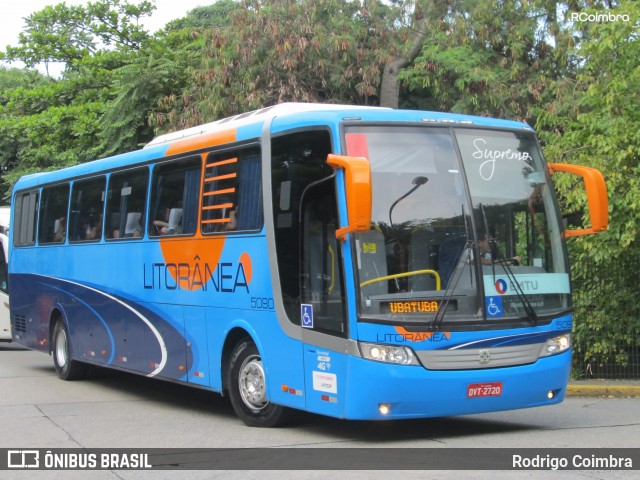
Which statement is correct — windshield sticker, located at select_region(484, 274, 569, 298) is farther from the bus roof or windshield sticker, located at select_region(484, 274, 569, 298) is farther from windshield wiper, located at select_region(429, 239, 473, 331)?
the bus roof

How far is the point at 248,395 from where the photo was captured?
10.6m

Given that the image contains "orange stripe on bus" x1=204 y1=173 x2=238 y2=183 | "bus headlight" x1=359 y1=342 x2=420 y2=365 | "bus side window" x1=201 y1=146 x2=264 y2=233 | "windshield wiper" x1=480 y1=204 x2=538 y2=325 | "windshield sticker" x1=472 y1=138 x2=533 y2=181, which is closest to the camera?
"bus headlight" x1=359 y1=342 x2=420 y2=365

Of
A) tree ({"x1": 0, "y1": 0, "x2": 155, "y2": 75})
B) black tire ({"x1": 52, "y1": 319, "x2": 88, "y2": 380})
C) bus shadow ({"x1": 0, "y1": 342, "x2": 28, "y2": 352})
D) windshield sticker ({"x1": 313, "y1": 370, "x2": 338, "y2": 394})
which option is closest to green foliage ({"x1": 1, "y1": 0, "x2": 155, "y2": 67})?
tree ({"x1": 0, "y1": 0, "x2": 155, "y2": 75})

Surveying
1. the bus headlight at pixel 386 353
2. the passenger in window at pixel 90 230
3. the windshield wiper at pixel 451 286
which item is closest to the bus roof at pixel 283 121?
the passenger in window at pixel 90 230

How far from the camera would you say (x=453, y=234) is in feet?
29.7

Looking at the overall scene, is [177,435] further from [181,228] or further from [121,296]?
[121,296]

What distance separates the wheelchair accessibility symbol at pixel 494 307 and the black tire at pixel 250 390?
251cm

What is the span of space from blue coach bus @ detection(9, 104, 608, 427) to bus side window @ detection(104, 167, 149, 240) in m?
1.35

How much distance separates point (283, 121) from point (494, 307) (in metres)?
2.94

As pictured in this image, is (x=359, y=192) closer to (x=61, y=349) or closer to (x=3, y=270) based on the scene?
(x=61, y=349)

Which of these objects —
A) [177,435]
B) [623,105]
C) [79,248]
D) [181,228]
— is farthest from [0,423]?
[623,105]

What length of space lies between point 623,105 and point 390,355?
24.5 feet

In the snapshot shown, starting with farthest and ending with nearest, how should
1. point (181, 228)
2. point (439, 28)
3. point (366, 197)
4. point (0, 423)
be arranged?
point (439, 28) < point (181, 228) < point (0, 423) < point (366, 197)

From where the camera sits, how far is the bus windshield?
880cm
